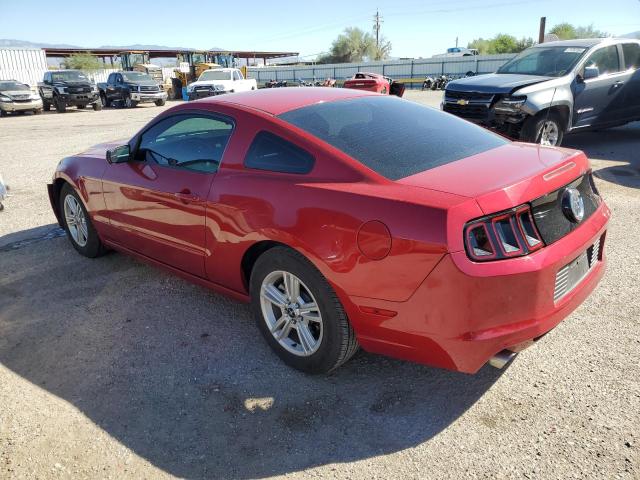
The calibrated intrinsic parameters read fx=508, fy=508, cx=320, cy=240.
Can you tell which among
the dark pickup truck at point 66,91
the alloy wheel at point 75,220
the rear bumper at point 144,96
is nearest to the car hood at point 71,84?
the dark pickup truck at point 66,91

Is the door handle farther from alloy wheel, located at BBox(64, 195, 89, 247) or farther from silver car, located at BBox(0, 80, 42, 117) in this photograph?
silver car, located at BBox(0, 80, 42, 117)

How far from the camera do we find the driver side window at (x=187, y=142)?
3.30 meters

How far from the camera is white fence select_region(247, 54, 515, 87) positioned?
121 ft

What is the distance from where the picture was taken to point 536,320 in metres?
2.30

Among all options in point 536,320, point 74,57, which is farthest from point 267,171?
point 74,57

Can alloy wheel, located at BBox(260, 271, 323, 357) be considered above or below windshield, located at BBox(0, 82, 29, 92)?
below

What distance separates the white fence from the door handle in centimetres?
3368

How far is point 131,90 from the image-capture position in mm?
25844

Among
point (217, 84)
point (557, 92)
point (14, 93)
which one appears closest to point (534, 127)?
point (557, 92)

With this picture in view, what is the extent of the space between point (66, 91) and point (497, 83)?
867 inches

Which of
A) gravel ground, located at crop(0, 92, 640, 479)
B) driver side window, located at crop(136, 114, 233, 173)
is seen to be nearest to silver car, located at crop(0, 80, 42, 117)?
gravel ground, located at crop(0, 92, 640, 479)

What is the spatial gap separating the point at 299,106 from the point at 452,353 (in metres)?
1.78

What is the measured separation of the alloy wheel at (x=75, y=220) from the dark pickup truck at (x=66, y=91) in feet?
72.7

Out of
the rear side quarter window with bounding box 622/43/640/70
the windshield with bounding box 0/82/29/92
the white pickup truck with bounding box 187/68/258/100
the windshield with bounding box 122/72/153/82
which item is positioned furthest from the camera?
the windshield with bounding box 122/72/153/82
